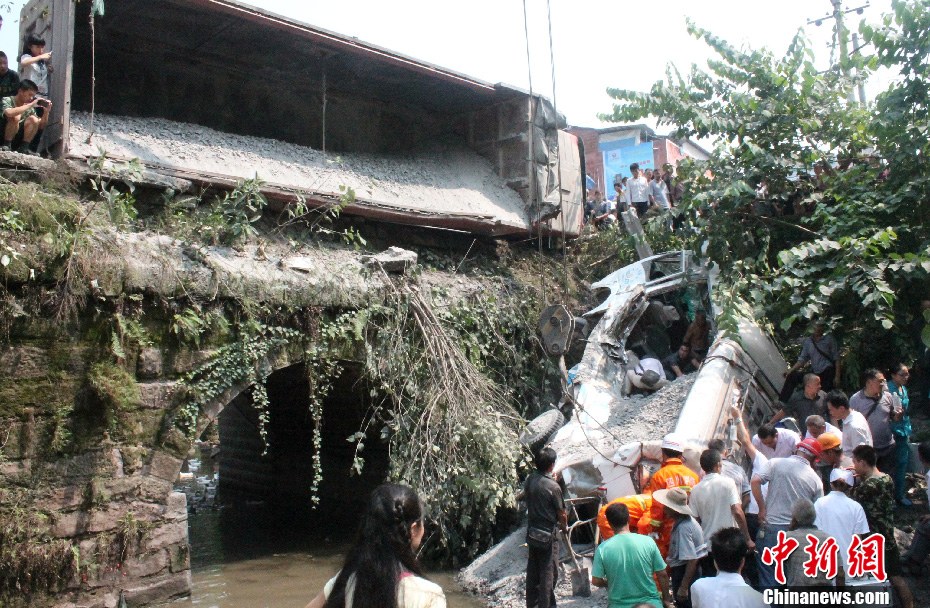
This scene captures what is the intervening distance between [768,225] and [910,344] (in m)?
2.20

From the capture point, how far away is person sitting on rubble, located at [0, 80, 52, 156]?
691cm

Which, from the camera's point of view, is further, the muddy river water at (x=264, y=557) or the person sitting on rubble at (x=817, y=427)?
the muddy river water at (x=264, y=557)

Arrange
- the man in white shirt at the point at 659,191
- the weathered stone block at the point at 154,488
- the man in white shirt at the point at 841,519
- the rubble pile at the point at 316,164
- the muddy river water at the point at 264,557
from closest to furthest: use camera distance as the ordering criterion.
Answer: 1. the man in white shirt at the point at 841,519
2. the weathered stone block at the point at 154,488
3. the muddy river water at the point at 264,557
4. the rubble pile at the point at 316,164
5. the man in white shirt at the point at 659,191

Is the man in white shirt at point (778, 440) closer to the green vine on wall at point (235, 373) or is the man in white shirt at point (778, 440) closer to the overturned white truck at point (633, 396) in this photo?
the overturned white truck at point (633, 396)

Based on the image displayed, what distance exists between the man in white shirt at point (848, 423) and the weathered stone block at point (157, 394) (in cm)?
540

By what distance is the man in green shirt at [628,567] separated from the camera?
441 cm

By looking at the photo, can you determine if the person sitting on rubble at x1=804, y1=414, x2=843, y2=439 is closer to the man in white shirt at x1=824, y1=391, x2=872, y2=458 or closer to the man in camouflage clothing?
the man in white shirt at x1=824, y1=391, x2=872, y2=458

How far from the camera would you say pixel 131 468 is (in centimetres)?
645

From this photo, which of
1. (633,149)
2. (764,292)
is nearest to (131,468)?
(764,292)

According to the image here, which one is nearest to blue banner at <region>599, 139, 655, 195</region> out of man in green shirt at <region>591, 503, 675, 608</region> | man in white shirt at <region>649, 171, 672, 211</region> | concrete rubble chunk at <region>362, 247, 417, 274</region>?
man in white shirt at <region>649, 171, 672, 211</region>

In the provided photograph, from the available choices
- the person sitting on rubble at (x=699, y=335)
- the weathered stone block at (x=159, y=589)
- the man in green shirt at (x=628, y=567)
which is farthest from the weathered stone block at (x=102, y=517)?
the person sitting on rubble at (x=699, y=335)

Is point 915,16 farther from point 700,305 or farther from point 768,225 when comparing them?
point 700,305

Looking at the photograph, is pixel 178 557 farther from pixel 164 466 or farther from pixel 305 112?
pixel 305 112

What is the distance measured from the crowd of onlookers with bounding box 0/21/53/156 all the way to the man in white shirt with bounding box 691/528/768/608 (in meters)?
6.26
